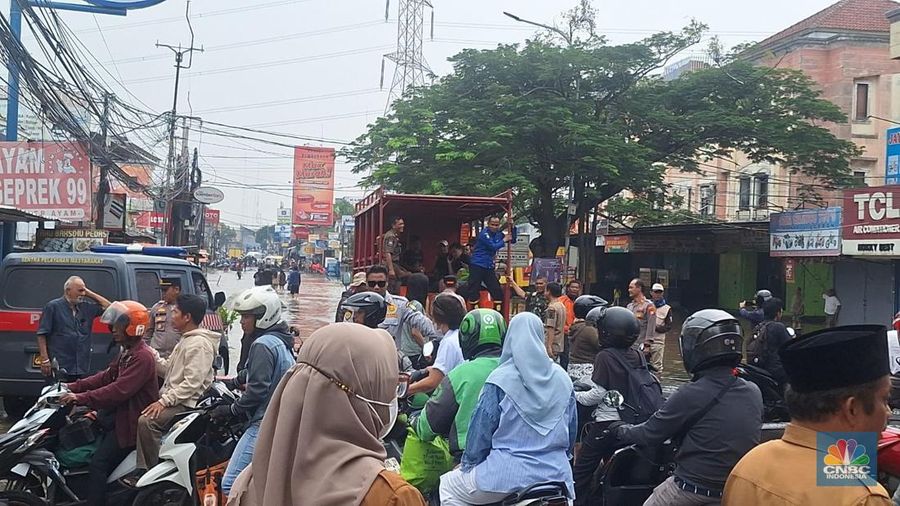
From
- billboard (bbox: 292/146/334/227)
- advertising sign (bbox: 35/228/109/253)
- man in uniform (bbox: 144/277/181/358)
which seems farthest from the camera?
billboard (bbox: 292/146/334/227)

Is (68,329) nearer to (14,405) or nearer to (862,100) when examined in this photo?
(14,405)

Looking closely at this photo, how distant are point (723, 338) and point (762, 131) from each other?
829 inches

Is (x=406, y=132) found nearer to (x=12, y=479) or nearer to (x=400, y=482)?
(x=12, y=479)

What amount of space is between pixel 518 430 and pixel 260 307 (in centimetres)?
193

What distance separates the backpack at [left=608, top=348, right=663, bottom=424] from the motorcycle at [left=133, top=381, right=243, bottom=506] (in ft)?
8.16

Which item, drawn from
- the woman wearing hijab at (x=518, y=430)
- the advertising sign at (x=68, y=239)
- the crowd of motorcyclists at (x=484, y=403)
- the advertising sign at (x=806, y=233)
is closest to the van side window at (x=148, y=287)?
the crowd of motorcyclists at (x=484, y=403)

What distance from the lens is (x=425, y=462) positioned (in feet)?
14.6

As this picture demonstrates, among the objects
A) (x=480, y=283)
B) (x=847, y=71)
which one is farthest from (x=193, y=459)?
(x=847, y=71)

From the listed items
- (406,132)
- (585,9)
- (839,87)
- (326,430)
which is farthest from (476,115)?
(326,430)

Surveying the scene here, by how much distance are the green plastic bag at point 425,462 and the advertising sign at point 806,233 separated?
1963cm

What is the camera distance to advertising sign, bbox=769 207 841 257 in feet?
70.5

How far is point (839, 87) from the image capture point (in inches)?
1123

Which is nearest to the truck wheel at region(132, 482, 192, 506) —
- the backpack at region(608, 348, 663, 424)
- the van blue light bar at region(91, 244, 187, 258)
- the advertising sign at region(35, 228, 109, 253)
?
the backpack at region(608, 348, 663, 424)

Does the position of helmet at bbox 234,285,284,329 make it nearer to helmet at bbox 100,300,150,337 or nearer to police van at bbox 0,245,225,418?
helmet at bbox 100,300,150,337
